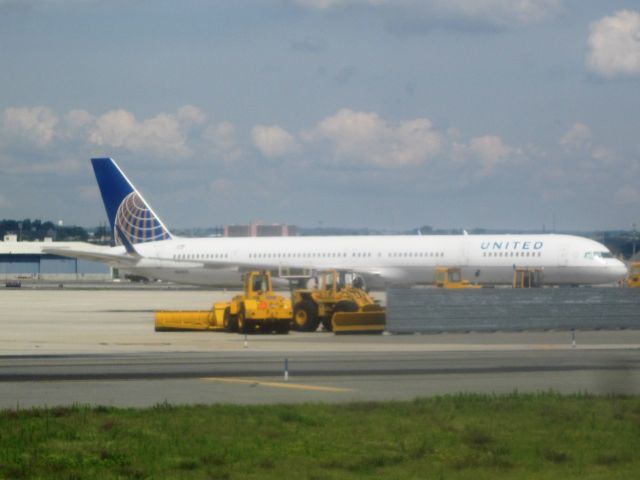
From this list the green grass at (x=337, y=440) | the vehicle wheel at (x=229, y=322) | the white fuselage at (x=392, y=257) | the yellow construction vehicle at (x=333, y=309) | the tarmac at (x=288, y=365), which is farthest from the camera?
the white fuselage at (x=392, y=257)

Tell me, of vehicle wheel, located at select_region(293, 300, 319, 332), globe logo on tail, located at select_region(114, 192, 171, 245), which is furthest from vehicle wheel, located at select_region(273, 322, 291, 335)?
globe logo on tail, located at select_region(114, 192, 171, 245)

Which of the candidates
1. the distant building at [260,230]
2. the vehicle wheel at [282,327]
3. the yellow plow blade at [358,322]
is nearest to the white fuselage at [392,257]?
the yellow plow blade at [358,322]

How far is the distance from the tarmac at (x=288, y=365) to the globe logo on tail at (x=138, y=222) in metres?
27.4

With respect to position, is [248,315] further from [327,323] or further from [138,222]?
[138,222]

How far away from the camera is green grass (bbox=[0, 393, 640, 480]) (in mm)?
15523

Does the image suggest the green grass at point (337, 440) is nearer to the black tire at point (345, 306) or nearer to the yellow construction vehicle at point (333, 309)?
the yellow construction vehicle at point (333, 309)

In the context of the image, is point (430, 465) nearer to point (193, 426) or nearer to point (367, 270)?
point (193, 426)

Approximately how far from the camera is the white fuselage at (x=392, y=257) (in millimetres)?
66875

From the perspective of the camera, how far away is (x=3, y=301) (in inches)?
3068

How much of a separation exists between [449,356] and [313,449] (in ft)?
59.9

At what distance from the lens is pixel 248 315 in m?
47.0

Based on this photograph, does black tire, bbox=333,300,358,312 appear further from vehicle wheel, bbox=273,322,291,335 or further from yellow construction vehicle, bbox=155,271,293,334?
vehicle wheel, bbox=273,322,291,335

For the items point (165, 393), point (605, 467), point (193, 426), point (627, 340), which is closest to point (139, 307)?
point (627, 340)

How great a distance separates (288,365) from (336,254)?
43.0 metres
